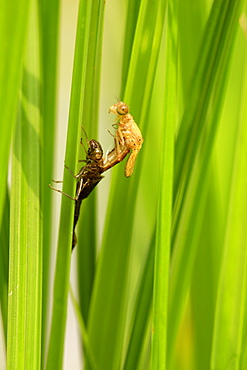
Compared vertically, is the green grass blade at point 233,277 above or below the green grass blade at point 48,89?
below

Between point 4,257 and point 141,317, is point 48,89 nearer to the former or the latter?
point 4,257

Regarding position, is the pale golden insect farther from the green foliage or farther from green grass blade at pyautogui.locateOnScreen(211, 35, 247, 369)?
green grass blade at pyautogui.locateOnScreen(211, 35, 247, 369)

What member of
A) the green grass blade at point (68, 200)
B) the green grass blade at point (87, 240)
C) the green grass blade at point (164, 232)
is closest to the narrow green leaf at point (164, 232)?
the green grass blade at point (164, 232)

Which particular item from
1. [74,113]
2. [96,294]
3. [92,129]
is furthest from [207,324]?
[74,113]

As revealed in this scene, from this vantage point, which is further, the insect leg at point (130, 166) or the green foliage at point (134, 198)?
the insect leg at point (130, 166)

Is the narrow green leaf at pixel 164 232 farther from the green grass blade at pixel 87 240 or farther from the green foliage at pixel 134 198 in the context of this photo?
the green grass blade at pixel 87 240

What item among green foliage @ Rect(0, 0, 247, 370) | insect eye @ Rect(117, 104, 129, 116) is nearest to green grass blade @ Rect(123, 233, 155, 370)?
green foliage @ Rect(0, 0, 247, 370)

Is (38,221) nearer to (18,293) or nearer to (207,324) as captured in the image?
(18,293)
